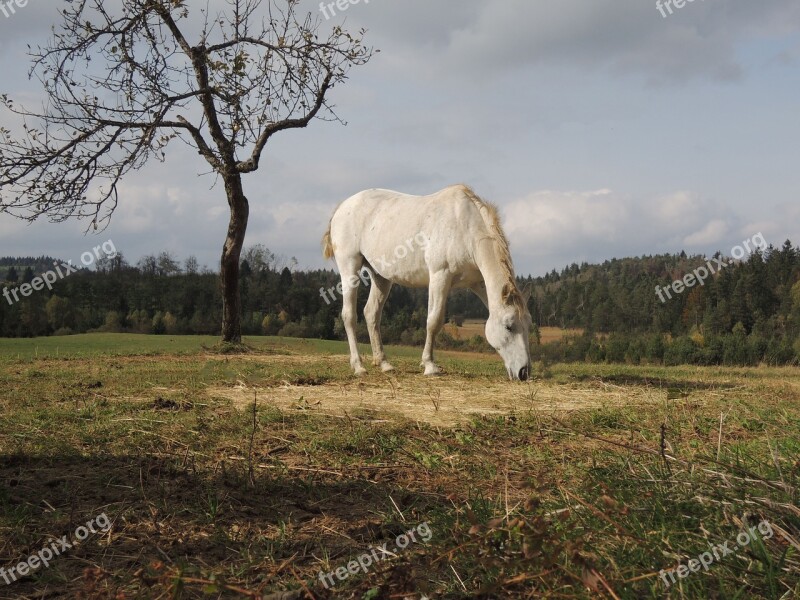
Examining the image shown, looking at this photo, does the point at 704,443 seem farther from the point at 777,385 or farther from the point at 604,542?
the point at 777,385

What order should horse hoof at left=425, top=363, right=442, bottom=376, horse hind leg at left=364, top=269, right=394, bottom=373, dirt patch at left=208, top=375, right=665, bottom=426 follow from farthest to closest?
horse hind leg at left=364, top=269, right=394, bottom=373 < horse hoof at left=425, top=363, right=442, bottom=376 < dirt patch at left=208, top=375, right=665, bottom=426

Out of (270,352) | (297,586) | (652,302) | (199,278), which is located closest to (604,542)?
(297,586)

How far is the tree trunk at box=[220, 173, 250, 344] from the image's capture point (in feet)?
56.7

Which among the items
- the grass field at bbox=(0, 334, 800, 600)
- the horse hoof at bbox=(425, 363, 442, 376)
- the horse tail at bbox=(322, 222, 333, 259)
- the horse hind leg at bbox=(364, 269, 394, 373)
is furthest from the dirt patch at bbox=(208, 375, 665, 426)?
the horse tail at bbox=(322, 222, 333, 259)

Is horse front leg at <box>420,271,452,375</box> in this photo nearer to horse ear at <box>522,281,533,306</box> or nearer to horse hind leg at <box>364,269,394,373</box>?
horse ear at <box>522,281,533,306</box>

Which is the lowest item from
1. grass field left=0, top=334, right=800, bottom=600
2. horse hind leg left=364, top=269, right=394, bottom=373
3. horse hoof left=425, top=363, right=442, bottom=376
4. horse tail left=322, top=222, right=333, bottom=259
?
grass field left=0, top=334, right=800, bottom=600

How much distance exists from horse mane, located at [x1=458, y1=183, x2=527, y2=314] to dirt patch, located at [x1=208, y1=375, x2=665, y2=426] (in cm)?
112

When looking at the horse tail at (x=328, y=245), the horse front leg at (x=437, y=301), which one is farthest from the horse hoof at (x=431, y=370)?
the horse tail at (x=328, y=245)

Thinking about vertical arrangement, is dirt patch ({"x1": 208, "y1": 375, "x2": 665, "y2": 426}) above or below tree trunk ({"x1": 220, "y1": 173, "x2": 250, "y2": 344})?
below

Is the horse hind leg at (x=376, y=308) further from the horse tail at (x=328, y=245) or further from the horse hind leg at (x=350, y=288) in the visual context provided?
the horse tail at (x=328, y=245)

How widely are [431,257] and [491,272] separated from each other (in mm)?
1035

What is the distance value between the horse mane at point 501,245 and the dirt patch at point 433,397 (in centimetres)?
112

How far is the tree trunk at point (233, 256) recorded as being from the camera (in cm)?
1728

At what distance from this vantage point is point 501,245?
9391mm
